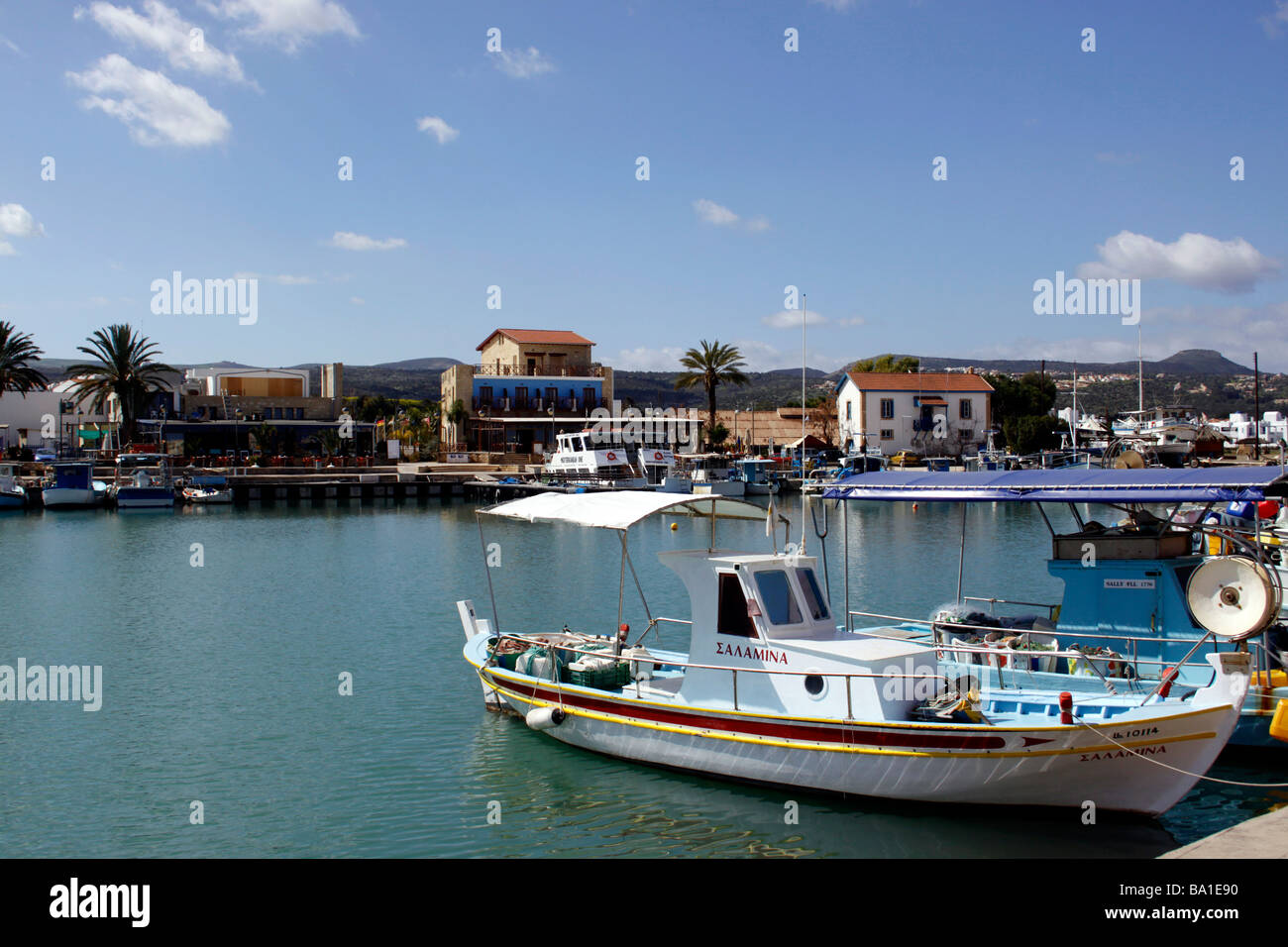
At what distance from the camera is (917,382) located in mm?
90688

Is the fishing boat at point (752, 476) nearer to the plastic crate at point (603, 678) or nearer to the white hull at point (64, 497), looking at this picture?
the white hull at point (64, 497)

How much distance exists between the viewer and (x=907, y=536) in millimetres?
48094

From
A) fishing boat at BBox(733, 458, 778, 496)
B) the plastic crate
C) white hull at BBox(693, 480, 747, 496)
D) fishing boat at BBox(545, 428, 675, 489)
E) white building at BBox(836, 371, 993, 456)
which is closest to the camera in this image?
the plastic crate

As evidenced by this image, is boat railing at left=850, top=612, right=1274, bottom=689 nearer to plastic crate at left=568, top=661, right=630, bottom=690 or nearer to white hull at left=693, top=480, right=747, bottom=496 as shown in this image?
plastic crate at left=568, top=661, right=630, bottom=690

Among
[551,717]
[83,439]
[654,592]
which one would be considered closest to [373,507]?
[83,439]

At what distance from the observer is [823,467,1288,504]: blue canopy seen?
568 inches

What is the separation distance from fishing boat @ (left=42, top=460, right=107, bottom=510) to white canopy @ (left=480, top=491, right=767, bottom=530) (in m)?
60.6

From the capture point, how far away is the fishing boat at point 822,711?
12242 millimetres

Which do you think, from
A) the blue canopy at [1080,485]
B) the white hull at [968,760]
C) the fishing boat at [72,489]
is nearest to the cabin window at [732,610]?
the white hull at [968,760]

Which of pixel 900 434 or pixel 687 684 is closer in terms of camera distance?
pixel 687 684

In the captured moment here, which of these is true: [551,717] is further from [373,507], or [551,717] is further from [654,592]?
[373,507]

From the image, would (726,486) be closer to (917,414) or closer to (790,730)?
(917,414)

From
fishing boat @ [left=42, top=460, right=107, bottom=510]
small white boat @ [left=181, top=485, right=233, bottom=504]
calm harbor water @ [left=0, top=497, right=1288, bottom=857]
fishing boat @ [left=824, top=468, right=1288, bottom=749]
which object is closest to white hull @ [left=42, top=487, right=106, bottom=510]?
fishing boat @ [left=42, top=460, right=107, bottom=510]
